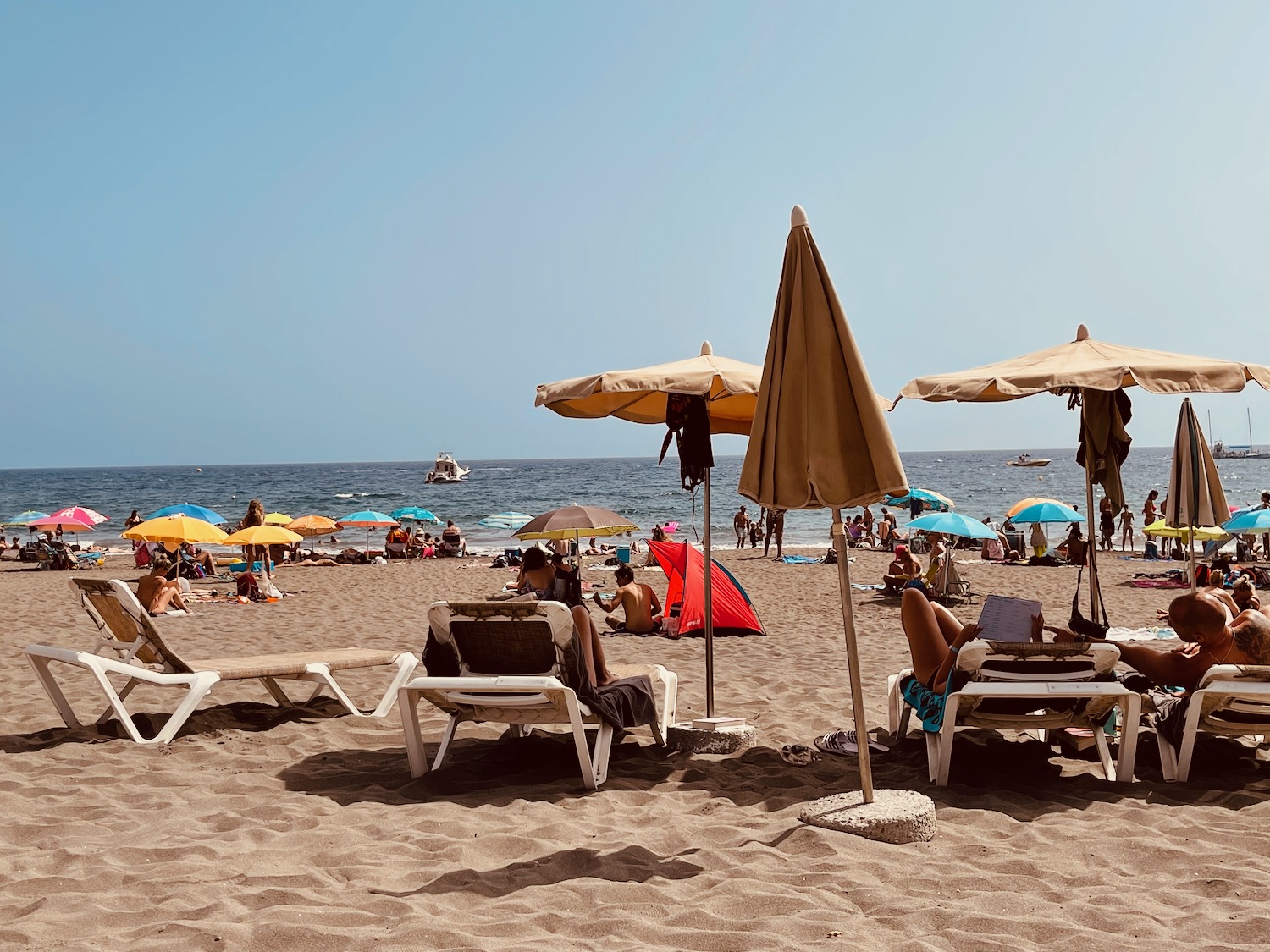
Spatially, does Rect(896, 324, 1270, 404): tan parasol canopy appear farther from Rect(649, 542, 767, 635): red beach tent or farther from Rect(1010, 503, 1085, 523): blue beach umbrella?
Rect(1010, 503, 1085, 523): blue beach umbrella

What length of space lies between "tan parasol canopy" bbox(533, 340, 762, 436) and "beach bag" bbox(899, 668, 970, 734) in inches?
61.8

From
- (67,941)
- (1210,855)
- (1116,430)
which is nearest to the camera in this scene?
(67,941)

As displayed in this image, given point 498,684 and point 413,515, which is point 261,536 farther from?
point 498,684

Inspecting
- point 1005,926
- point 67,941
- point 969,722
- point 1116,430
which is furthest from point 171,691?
point 1116,430

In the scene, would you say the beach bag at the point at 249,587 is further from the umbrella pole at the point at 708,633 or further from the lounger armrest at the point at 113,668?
the umbrella pole at the point at 708,633

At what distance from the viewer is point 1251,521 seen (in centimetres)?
1603

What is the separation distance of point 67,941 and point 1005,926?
8.38 feet

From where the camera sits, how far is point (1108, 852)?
11.3ft

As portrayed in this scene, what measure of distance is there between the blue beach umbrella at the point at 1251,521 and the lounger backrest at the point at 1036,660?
1332 centimetres

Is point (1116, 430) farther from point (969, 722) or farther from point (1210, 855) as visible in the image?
point (1210, 855)

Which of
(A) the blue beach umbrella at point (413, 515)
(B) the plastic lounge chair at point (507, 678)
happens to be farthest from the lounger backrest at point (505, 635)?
→ (A) the blue beach umbrella at point (413, 515)

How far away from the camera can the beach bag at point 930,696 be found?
14.2 ft

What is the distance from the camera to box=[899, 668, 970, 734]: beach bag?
4.34 m

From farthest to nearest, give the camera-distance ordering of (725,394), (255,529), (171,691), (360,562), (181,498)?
1. (181,498)
2. (360,562)
3. (255,529)
4. (171,691)
5. (725,394)
